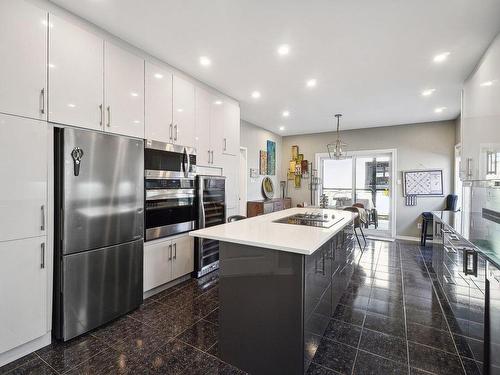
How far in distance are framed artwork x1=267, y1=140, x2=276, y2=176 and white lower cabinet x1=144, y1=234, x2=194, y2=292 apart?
3761mm

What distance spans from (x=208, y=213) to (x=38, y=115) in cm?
209

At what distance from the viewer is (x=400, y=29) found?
2.25 meters

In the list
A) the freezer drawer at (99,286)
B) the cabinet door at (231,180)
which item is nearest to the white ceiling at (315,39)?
the cabinet door at (231,180)

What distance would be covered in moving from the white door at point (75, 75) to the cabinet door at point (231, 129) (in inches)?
75.8

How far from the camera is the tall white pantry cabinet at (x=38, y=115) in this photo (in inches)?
67.2

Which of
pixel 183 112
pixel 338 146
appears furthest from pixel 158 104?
pixel 338 146

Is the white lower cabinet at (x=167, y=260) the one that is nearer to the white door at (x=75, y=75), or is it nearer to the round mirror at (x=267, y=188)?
the white door at (x=75, y=75)

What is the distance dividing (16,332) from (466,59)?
487 cm

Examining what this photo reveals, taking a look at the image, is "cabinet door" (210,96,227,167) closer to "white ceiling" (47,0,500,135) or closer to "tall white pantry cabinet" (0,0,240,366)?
"white ceiling" (47,0,500,135)

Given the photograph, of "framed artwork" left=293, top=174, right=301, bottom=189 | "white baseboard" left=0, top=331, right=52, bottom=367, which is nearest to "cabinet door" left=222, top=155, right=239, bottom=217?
"white baseboard" left=0, top=331, right=52, bottom=367

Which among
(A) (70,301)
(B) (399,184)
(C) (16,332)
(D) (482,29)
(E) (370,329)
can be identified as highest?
(D) (482,29)

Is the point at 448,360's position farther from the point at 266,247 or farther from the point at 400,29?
the point at 400,29

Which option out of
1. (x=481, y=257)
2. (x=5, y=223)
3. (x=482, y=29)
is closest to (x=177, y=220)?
(x=5, y=223)

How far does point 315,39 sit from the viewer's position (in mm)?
2430
